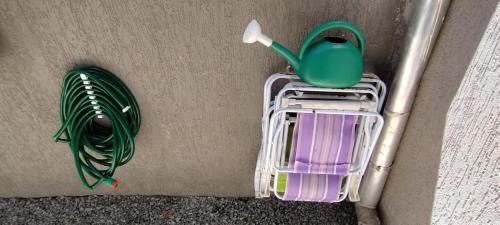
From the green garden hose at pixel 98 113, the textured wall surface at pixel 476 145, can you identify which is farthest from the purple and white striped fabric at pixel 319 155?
the green garden hose at pixel 98 113

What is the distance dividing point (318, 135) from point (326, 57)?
490 millimetres

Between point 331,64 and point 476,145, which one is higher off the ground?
point 331,64

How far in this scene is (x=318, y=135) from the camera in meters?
1.79

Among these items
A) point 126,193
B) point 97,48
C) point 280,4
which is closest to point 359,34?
point 280,4

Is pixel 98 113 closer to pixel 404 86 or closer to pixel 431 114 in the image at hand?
pixel 404 86

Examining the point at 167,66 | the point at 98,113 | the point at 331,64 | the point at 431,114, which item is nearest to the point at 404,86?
the point at 431,114

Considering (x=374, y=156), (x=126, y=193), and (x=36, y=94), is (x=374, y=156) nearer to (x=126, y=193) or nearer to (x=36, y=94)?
(x=126, y=193)

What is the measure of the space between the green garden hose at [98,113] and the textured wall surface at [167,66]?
8cm

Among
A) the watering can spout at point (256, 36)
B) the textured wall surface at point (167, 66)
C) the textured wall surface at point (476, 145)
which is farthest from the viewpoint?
the textured wall surface at point (167, 66)

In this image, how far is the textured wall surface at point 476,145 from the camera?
1.19 m

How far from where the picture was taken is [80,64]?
6.08 feet

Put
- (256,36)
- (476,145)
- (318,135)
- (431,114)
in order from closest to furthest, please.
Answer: (476,145) < (256,36) < (431,114) < (318,135)

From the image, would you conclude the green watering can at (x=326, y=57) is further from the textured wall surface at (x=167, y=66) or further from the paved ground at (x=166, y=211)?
the paved ground at (x=166, y=211)

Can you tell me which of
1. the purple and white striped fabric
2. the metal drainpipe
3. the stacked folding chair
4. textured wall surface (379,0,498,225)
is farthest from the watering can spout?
textured wall surface (379,0,498,225)
